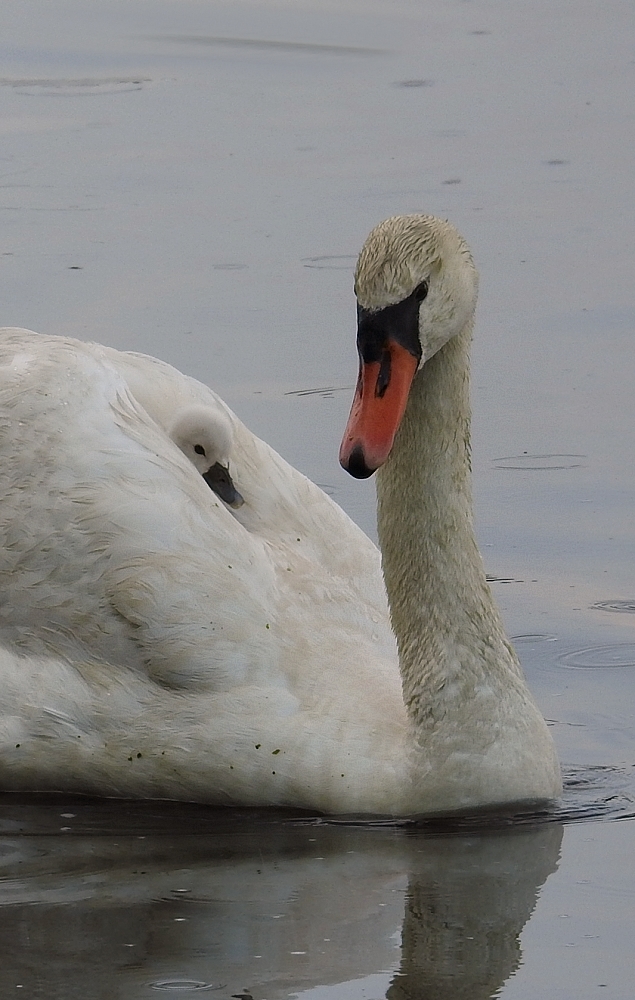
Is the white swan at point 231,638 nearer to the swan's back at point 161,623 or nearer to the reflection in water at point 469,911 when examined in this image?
the swan's back at point 161,623

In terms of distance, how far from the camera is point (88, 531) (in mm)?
6828

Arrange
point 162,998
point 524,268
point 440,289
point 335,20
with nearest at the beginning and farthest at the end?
point 162,998 < point 440,289 < point 524,268 < point 335,20

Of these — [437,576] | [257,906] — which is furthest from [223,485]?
[257,906]

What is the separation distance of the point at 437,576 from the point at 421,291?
98 cm

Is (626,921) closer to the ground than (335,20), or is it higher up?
closer to the ground

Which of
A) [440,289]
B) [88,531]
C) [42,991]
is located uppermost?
[440,289]

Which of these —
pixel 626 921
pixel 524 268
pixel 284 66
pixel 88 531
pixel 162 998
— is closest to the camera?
pixel 162 998

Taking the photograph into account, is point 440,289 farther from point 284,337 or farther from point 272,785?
point 284,337

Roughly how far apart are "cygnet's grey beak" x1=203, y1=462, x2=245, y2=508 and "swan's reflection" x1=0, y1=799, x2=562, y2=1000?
109 cm

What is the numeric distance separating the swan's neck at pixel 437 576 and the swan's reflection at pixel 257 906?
1.64ft

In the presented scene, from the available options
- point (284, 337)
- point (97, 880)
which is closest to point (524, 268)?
point (284, 337)

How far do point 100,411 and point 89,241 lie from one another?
4381 millimetres

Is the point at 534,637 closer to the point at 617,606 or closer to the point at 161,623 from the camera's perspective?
the point at 617,606

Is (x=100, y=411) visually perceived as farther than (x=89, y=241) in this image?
No
